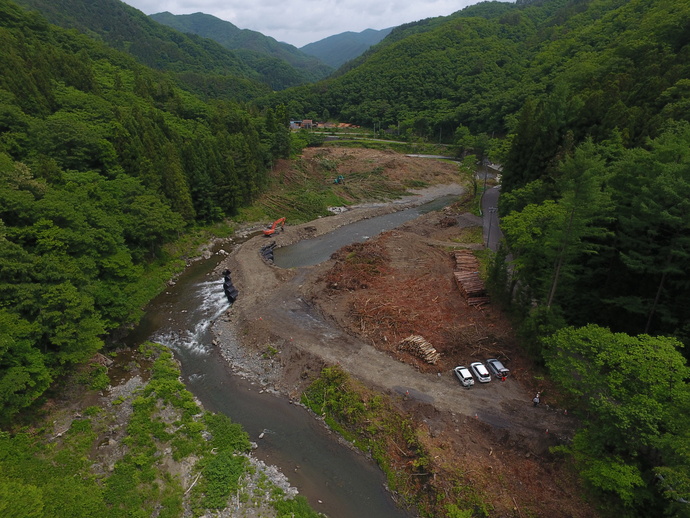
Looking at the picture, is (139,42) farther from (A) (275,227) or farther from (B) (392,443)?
(B) (392,443)

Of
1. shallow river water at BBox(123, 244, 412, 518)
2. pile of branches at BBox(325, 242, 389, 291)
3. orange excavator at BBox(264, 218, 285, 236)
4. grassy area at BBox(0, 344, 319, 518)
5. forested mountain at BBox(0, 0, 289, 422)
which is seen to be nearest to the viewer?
grassy area at BBox(0, 344, 319, 518)

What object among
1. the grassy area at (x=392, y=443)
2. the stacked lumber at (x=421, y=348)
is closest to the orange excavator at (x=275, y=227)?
the grassy area at (x=392, y=443)

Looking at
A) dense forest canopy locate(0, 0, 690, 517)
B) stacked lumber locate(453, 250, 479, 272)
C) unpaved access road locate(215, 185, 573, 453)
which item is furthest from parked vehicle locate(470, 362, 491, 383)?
stacked lumber locate(453, 250, 479, 272)

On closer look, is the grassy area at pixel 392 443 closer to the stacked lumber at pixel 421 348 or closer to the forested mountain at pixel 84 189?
the stacked lumber at pixel 421 348

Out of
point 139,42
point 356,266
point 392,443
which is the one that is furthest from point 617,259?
point 139,42

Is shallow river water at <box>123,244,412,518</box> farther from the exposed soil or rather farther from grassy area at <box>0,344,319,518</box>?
the exposed soil

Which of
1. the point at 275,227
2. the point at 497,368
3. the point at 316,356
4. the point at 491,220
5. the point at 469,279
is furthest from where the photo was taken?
the point at 275,227
